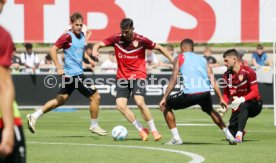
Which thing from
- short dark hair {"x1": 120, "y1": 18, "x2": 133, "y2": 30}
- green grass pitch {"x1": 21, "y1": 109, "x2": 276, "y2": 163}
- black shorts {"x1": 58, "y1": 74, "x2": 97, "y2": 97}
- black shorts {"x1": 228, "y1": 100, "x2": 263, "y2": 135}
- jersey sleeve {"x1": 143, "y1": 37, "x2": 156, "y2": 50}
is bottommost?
green grass pitch {"x1": 21, "y1": 109, "x2": 276, "y2": 163}

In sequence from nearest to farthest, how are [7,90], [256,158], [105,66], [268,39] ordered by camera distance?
[7,90] → [256,158] → [268,39] → [105,66]

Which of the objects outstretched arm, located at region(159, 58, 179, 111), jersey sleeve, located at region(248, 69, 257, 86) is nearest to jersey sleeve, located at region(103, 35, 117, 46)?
outstretched arm, located at region(159, 58, 179, 111)

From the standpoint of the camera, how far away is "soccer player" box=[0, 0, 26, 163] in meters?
5.98

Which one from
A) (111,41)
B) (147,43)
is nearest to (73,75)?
(111,41)

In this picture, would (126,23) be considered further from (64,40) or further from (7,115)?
(7,115)

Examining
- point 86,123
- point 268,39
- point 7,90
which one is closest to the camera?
point 7,90

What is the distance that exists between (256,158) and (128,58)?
4869mm

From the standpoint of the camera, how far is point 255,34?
26766 millimetres

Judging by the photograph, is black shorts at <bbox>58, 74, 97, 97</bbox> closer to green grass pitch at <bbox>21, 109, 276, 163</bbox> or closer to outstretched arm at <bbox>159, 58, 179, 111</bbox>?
green grass pitch at <bbox>21, 109, 276, 163</bbox>

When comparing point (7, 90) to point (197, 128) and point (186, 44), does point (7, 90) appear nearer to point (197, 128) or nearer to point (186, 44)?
point (186, 44)

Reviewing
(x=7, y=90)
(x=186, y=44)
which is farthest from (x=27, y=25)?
(x=7, y=90)

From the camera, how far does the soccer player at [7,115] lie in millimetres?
5980

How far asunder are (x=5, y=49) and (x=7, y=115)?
19.1 inches

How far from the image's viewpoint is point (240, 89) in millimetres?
15461
